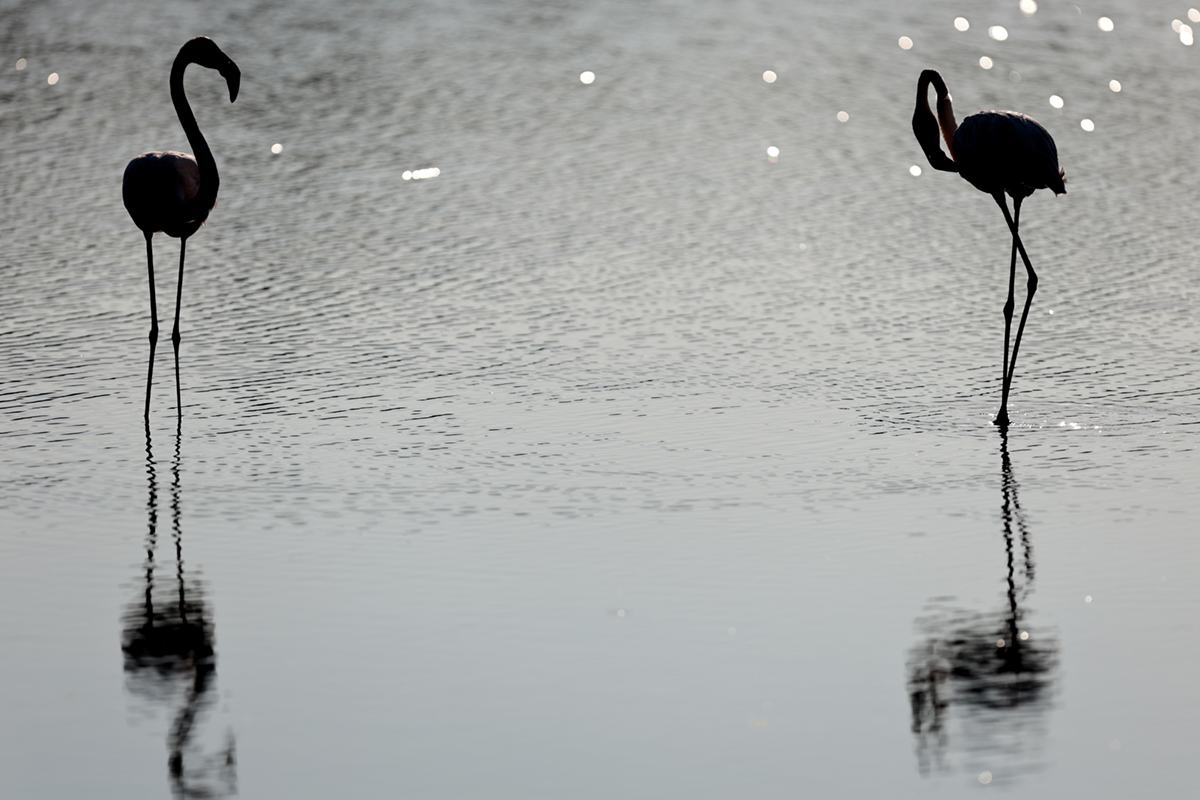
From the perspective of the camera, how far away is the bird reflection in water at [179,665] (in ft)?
14.8

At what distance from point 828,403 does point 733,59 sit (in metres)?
11.9

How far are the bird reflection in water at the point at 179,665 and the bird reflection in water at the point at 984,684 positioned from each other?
171 cm

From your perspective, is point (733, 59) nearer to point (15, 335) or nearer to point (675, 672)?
point (15, 335)

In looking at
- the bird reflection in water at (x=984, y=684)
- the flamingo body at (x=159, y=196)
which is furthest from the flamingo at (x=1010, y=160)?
the flamingo body at (x=159, y=196)

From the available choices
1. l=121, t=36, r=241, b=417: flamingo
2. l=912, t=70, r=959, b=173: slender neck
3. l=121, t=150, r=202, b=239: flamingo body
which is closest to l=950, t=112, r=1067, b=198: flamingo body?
l=912, t=70, r=959, b=173: slender neck

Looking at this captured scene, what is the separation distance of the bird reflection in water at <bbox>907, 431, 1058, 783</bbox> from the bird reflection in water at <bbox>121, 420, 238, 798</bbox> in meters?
1.71

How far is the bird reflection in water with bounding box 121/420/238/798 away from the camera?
452cm

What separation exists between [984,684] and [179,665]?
222cm

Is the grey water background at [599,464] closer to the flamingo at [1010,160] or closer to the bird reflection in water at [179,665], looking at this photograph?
the bird reflection in water at [179,665]

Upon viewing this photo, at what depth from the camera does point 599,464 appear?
7410mm

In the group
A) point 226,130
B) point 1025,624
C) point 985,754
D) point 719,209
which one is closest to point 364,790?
point 985,754

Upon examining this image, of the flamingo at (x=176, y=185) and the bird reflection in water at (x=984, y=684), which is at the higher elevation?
the flamingo at (x=176, y=185)

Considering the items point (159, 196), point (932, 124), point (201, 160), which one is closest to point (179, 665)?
point (159, 196)

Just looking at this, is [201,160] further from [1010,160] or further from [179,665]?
[179,665]
